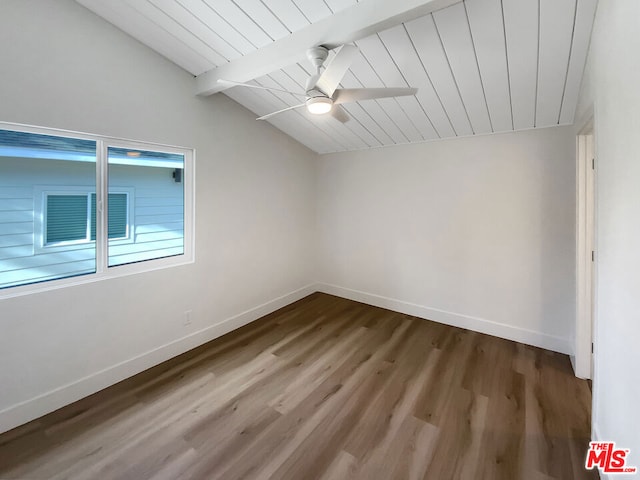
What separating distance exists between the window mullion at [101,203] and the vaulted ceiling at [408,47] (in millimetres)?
987

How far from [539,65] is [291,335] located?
3.09m

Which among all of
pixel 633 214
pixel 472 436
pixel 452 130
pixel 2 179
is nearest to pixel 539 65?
pixel 452 130

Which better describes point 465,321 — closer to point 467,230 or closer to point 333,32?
point 467,230

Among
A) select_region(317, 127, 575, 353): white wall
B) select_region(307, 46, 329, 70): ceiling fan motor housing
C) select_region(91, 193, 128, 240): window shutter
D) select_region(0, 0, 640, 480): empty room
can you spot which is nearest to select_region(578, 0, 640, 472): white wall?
select_region(0, 0, 640, 480): empty room

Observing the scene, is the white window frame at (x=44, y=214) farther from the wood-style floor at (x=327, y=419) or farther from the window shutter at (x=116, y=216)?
the wood-style floor at (x=327, y=419)

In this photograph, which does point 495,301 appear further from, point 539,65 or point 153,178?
point 153,178

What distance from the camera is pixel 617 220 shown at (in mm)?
1252

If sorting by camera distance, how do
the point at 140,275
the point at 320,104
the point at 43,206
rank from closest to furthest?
the point at 320,104, the point at 43,206, the point at 140,275

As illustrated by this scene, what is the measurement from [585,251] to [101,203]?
3847 mm

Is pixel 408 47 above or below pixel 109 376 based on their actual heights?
above

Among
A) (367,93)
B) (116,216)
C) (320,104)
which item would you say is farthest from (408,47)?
(116,216)

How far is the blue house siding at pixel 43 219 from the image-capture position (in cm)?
187

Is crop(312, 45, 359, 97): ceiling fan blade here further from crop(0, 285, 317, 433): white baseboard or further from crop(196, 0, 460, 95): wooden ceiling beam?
crop(0, 285, 317, 433): white baseboard

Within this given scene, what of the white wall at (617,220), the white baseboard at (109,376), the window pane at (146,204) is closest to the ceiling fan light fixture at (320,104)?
the white wall at (617,220)
